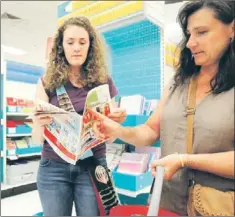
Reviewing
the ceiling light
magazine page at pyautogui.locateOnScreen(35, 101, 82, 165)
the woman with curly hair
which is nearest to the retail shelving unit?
the woman with curly hair

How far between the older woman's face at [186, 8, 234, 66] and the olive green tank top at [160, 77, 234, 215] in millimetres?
88

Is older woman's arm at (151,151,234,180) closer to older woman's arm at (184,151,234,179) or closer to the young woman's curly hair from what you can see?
older woman's arm at (184,151,234,179)

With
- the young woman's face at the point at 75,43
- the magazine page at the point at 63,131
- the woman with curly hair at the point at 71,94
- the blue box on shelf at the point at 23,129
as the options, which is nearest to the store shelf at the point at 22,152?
the blue box on shelf at the point at 23,129

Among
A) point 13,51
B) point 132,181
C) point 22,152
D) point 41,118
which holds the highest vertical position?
point 13,51

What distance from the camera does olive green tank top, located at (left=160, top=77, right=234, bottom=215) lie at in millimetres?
602

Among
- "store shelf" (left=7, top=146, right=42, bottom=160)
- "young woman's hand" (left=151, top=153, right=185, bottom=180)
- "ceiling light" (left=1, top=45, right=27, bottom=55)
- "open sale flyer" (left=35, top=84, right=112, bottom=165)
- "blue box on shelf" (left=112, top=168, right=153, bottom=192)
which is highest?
"ceiling light" (left=1, top=45, right=27, bottom=55)

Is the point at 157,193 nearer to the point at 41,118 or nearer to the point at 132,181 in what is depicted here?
the point at 132,181

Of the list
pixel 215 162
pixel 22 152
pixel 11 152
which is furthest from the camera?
pixel 22 152

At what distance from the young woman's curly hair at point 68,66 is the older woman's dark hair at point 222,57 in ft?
1.08

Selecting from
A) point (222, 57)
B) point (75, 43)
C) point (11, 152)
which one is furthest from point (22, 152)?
point (222, 57)

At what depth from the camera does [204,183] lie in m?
0.67

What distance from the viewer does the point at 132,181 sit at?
3.21 feet

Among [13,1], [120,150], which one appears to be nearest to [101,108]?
[120,150]

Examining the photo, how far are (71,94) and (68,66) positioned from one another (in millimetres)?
101
